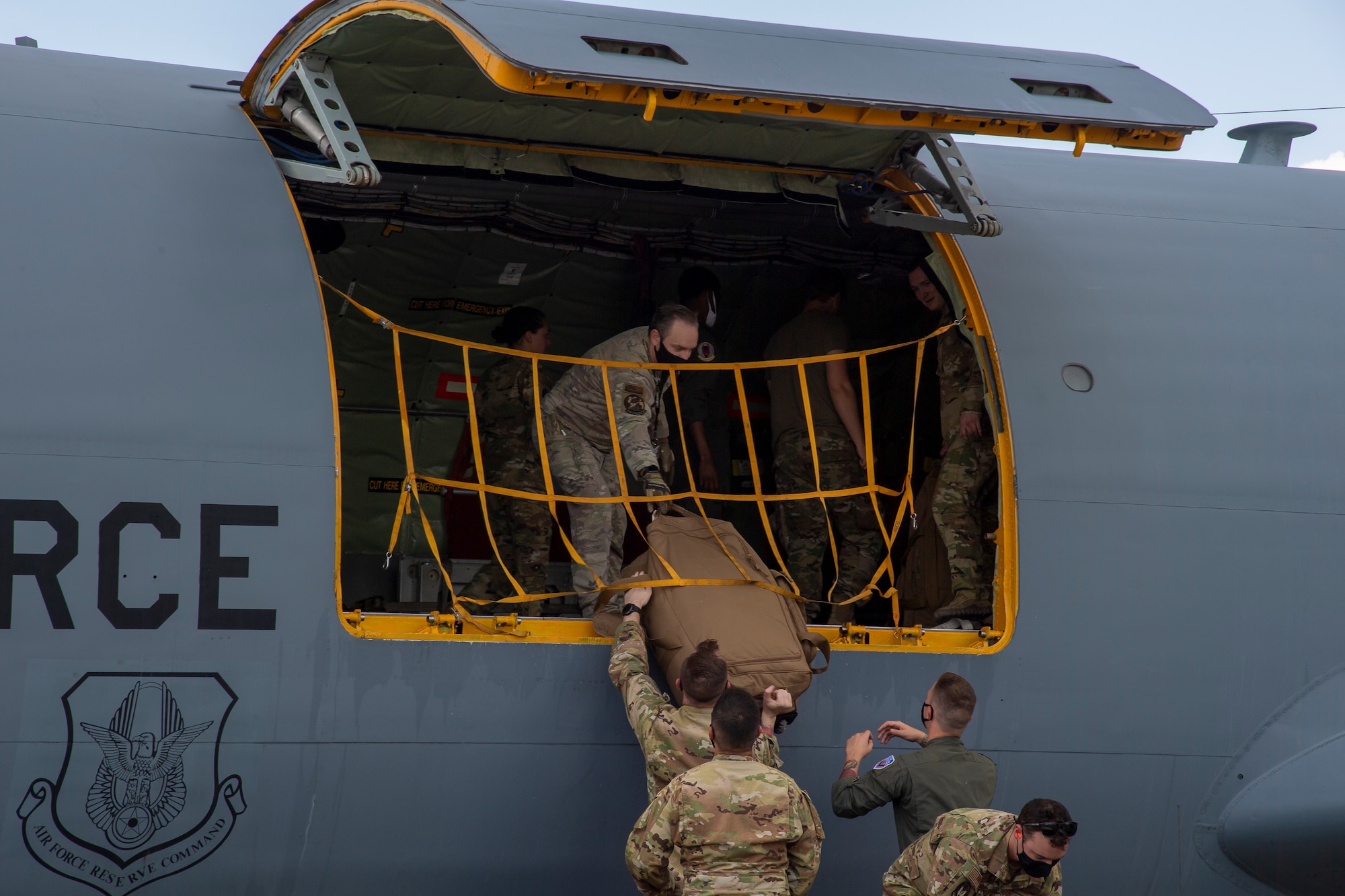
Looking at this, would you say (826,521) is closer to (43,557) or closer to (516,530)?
(516,530)

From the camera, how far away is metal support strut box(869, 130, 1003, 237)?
6.35 metres

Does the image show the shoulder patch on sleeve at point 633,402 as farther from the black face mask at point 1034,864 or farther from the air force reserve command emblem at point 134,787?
the black face mask at point 1034,864

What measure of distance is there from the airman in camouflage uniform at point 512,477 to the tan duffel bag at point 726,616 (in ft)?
5.57

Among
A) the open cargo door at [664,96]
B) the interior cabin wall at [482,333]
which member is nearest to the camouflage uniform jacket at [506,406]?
the interior cabin wall at [482,333]

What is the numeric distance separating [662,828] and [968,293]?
331 cm

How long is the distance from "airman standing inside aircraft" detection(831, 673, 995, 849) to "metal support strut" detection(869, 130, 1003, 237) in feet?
7.70

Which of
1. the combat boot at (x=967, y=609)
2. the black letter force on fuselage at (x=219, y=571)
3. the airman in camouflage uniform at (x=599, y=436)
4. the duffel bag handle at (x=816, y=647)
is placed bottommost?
the duffel bag handle at (x=816, y=647)

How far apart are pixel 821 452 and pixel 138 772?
4.76 meters

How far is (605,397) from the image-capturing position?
7168 millimetres

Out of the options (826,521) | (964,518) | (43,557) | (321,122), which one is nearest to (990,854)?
(964,518)

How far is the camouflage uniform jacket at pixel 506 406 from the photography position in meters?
8.25

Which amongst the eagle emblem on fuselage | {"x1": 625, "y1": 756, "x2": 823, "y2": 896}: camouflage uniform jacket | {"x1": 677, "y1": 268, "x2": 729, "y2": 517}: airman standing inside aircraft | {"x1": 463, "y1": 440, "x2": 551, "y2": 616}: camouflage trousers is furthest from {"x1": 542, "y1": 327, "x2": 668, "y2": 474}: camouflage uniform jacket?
the eagle emblem on fuselage

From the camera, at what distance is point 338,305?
9.04 meters

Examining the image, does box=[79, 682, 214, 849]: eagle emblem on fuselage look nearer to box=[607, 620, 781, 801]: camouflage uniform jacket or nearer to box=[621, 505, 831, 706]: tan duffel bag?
box=[607, 620, 781, 801]: camouflage uniform jacket
